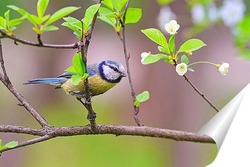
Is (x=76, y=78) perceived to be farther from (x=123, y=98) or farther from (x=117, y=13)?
(x=123, y=98)

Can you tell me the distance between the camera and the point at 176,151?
10.0 feet

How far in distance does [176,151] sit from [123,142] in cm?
95

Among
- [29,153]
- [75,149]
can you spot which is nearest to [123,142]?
[75,149]

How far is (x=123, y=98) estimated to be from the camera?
4.17 metres

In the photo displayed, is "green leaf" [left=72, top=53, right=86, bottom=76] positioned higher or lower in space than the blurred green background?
higher

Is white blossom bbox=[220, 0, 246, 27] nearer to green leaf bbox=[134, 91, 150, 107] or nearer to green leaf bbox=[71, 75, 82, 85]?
green leaf bbox=[134, 91, 150, 107]

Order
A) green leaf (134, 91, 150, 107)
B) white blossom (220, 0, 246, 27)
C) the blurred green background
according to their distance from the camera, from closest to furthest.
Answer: green leaf (134, 91, 150, 107), white blossom (220, 0, 246, 27), the blurred green background

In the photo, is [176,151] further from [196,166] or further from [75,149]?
[75,149]

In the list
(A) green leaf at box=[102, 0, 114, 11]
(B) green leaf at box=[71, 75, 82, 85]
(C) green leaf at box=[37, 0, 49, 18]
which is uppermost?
(A) green leaf at box=[102, 0, 114, 11]

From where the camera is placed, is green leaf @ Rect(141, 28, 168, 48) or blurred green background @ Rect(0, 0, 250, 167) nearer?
green leaf @ Rect(141, 28, 168, 48)

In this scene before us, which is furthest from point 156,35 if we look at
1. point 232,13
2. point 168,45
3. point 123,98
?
point 123,98

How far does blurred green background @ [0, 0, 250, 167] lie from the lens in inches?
117

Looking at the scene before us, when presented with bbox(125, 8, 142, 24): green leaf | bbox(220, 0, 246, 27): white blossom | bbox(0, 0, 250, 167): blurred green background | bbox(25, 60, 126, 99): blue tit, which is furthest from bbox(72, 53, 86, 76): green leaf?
bbox(0, 0, 250, 167): blurred green background

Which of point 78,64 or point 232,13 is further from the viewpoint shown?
point 232,13
